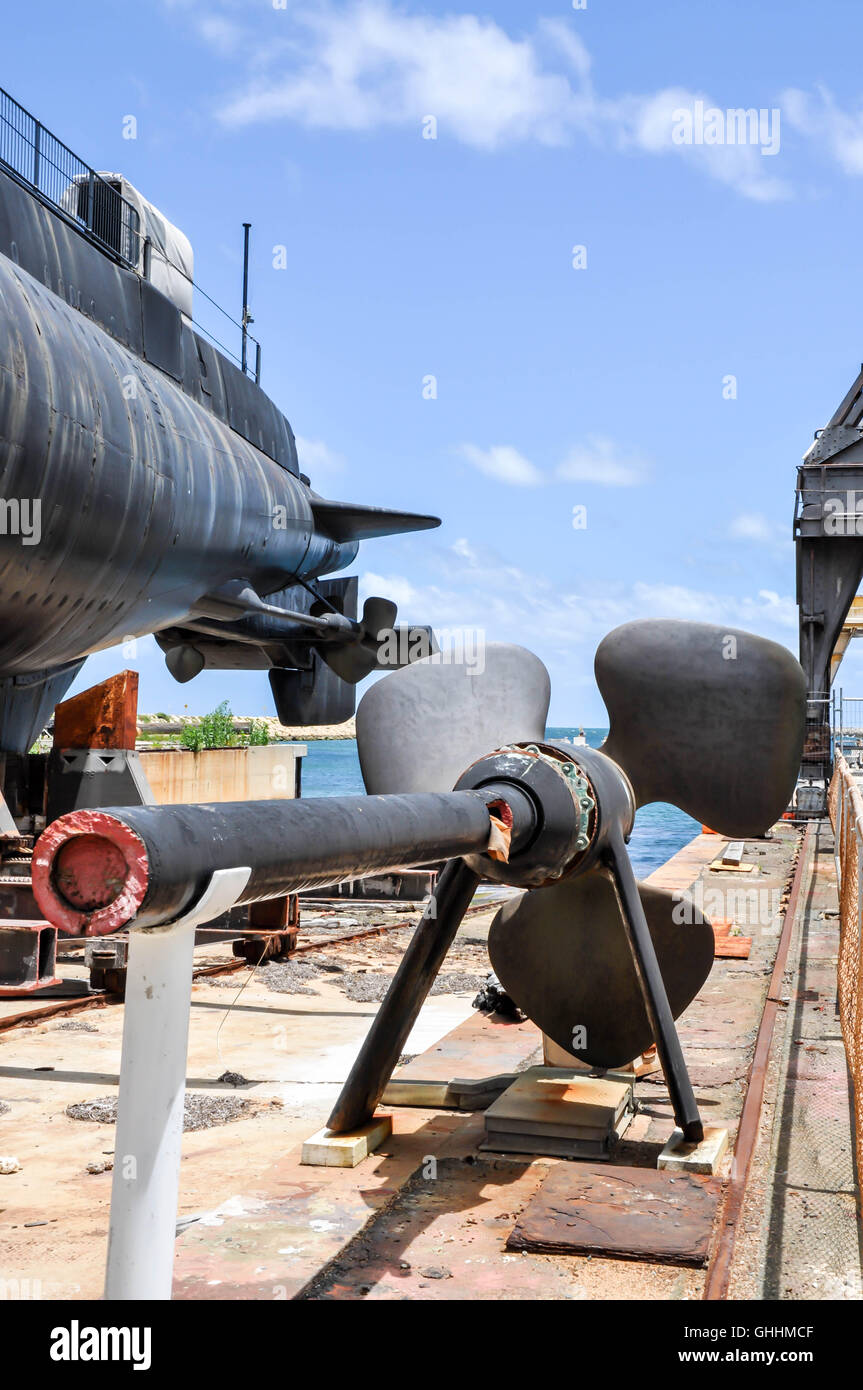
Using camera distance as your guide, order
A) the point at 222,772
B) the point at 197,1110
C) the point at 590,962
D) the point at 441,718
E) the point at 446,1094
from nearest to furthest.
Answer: the point at 590,962
the point at 441,718
the point at 446,1094
the point at 197,1110
the point at 222,772

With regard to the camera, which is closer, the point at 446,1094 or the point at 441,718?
the point at 441,718

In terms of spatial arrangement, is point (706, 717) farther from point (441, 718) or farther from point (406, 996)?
point (406, 996)

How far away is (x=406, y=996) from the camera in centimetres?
647

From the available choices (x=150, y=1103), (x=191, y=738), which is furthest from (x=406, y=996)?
(x=191, y=738)

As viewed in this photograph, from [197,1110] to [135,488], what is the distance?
5.47 metres

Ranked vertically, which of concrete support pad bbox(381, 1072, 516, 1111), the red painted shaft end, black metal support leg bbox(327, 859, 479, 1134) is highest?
the red painted shaft end

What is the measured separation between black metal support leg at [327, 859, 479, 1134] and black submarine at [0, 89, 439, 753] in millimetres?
4960

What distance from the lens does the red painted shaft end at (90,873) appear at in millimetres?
2824

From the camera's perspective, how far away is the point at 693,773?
291 inches

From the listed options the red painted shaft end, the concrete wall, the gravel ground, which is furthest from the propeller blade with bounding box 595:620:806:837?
the concrete wall

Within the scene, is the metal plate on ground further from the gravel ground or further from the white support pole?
the gravel ground

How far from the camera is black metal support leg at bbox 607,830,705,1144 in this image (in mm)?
6328
